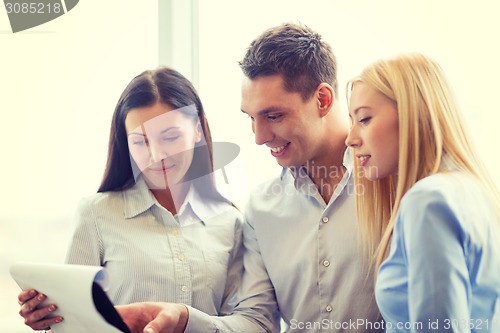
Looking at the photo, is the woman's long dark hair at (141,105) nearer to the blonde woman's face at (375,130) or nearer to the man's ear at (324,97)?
the man's ear at (324,97)

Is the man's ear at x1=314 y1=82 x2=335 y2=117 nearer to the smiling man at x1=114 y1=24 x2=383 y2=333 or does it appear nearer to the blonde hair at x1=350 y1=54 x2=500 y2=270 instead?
the smiling man at x1=114 y1=24 x2=383 y2=333

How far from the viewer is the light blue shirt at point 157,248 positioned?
4.33 feet

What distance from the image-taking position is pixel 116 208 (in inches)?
54.1

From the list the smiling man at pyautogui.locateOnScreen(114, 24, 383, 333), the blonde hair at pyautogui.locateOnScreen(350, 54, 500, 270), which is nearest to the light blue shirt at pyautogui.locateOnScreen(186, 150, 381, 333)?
the smiling man at pyautogui.locateOnScreen(114, 24, 383, 333)

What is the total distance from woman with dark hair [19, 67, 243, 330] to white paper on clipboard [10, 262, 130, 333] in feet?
0.62

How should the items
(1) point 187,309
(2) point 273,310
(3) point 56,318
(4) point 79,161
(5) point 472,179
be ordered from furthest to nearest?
(4) point 79,161 < (2) point 273,310 < (1) point 187,309 < (3) point 56,318 < (5) point 472,179

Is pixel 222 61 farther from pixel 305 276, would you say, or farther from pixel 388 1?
pixel 305 276

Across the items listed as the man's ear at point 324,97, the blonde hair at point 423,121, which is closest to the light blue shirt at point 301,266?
the man's ear at point 324,97

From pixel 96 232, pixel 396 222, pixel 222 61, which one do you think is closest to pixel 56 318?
pixel 96 232

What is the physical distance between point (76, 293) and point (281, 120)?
1.92 ft

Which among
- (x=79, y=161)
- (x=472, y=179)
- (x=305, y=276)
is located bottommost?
(x=305, y=276)

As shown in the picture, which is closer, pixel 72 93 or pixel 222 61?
pixel 72 93

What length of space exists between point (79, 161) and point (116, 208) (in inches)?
19.5

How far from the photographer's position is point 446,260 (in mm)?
906
